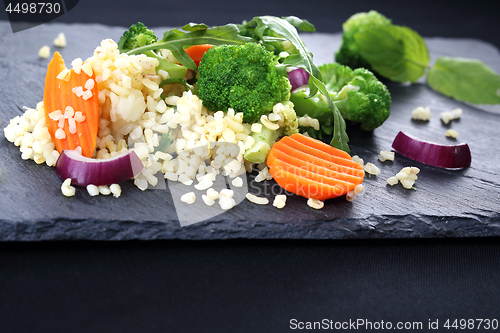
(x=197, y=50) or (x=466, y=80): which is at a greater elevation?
(x=197, y=50)

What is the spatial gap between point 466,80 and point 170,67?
2.48m

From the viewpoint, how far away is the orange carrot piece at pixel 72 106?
6.98ft

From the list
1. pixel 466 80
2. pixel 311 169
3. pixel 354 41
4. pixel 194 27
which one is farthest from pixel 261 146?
pixel 466 80

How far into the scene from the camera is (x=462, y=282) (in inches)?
79.1

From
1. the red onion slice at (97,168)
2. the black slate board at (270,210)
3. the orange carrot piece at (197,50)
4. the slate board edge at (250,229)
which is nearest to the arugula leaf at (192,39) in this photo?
the orange carrot piece at (197,50)

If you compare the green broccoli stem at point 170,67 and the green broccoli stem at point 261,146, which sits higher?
the green broccoli stem at point 170,67

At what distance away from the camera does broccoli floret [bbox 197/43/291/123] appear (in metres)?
2.26

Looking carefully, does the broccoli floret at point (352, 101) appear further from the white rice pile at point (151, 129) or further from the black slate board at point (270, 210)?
the white rice pile at point (151, 129)

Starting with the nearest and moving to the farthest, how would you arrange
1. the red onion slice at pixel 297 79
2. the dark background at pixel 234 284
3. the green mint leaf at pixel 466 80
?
the dark background at pixel 234 284 < the red onion slice at pixel 297 79 < the green mint leaf at pixel 466 80

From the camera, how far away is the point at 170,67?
2.39 metres

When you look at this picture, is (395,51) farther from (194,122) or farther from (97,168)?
(97,168)

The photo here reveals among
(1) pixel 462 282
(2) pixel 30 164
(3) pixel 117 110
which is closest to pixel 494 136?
(1) pixel 462 282

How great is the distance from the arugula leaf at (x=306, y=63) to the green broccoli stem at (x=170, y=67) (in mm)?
482

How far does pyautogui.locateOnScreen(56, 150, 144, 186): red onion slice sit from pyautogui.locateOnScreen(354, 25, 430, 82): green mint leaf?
2.33 meters
